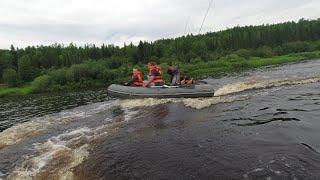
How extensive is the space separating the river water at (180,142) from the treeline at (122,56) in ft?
124

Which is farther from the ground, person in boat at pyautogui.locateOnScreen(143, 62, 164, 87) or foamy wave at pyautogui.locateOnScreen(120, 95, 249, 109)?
person in boat at pyautogui.locateOnScreen(143, 62, 164, 87)

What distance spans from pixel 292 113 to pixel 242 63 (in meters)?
46.1

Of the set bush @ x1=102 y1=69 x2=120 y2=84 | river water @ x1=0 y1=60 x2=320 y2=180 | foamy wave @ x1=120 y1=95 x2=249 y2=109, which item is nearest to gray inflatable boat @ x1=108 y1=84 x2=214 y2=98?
foamy wave @ x1=120 y1=95 x2=249 y2=109

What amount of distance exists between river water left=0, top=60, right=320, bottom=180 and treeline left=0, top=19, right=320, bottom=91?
37.8 m

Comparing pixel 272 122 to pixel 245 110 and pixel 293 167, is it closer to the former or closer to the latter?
pixel 245 110

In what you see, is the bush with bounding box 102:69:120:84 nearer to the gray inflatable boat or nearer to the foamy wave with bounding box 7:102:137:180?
the gray inflatable boat

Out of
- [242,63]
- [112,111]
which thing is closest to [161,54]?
[242,63]

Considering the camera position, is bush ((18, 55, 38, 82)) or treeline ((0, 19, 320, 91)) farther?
bush ((18, 55, 38, 82))

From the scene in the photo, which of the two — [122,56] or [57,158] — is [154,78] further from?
[122,56]

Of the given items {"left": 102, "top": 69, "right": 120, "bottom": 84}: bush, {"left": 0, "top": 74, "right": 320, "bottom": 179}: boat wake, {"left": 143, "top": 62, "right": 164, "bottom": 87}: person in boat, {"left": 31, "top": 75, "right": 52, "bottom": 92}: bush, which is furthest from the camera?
{"left": 102, "top": 69, "right": 120, "bottom": 84}: bush

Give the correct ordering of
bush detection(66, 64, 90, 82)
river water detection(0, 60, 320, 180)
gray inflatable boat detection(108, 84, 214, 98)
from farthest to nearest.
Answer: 1. bush detection(66, 64, 90, 82)
2. gray inflatable boat detection(108, 84, 214, 98)
3. river water detection(0, 60, 320, 180)

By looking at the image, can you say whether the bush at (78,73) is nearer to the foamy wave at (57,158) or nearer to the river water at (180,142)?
the river water at (180,142)

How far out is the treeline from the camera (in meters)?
56.2

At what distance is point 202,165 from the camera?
9.09 m
